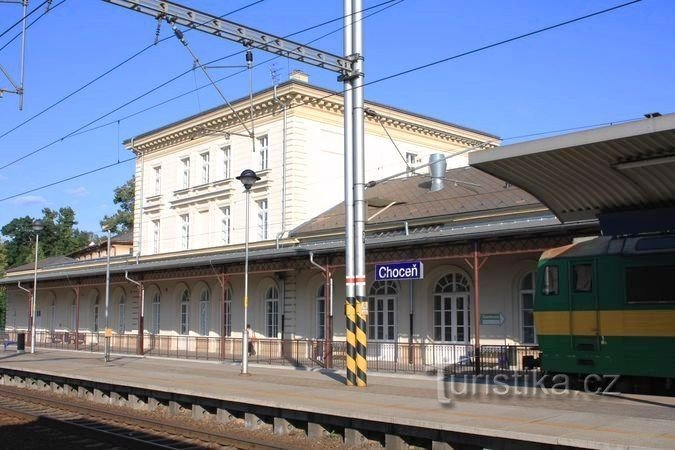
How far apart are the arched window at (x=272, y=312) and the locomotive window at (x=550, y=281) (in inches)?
718

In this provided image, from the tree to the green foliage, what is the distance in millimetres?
17620

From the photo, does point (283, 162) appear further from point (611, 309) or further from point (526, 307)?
point (611, 309)

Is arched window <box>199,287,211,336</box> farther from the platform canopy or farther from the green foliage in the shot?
the green foliage

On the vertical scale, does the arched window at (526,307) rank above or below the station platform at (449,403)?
above

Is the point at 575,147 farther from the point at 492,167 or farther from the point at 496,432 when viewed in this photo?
the point at 496,432

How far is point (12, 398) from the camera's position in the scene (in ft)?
65.1

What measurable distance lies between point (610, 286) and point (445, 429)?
18.7 ft

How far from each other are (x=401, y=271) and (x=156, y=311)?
21600 mm

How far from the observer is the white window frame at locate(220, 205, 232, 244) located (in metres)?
37.1

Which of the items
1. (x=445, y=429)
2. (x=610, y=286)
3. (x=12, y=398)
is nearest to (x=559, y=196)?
(x=610, y=286)

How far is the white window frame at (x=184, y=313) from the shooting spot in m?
37.1

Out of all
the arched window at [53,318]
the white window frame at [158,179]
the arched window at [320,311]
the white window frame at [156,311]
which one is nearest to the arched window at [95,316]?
the arched window at [53,318]

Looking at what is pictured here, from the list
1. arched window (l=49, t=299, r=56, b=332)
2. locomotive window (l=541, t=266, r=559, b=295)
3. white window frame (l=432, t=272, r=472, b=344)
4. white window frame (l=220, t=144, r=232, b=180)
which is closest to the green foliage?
arched window (l=49, t=299, r=56, b=332)

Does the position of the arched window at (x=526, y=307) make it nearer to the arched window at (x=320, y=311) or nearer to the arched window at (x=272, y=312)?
the arched window at (x=320, y=311)
